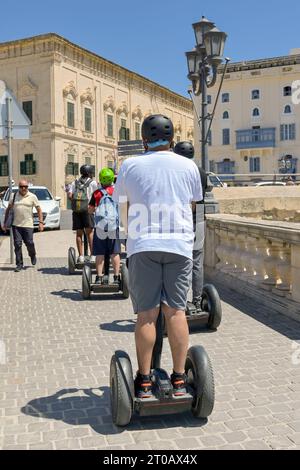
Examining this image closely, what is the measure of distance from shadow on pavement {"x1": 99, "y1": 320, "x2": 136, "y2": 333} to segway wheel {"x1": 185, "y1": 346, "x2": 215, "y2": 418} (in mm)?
2307

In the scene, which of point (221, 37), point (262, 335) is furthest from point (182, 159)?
point (221, 37)

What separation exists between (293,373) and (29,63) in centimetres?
3940

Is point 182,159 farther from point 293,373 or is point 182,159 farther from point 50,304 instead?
point 50,304

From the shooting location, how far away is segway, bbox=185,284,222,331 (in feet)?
18.0

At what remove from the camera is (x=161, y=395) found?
3264 millimetres

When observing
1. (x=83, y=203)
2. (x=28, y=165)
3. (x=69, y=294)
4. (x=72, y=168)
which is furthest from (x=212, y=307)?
(x=72, y=168)

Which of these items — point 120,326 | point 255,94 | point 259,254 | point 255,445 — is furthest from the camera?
point 255,94

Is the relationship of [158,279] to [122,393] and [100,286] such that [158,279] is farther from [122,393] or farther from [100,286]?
[100,286]

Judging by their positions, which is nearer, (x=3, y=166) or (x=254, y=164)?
(x=3, y=166)

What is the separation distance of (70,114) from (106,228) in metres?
35.5

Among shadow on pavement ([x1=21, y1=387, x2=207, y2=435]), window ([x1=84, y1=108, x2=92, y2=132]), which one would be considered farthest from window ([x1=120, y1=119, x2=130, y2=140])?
shadow on pavement ([x1=21, y1=387, x2=207, y2=435])

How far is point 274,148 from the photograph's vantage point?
5991cm

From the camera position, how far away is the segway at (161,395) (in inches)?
127

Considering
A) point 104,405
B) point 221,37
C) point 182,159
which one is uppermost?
point 221,37
